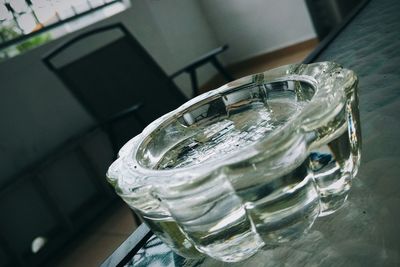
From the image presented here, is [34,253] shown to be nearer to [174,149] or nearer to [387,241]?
[174,149]

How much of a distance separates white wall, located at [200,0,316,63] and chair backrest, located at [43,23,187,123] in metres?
1.79

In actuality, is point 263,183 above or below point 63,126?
above

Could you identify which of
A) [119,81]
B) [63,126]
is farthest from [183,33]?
[119,81]

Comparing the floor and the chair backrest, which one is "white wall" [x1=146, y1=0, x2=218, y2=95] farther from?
the floor

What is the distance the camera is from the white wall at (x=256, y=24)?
9.94 feet

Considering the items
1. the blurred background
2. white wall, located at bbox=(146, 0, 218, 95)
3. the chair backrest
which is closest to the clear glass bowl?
the blurred background

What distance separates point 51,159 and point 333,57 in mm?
1601

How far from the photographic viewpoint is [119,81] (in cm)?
159

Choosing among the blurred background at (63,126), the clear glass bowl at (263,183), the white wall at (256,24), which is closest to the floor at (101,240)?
the blurred background at (63,126)

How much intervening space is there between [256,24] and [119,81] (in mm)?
1953

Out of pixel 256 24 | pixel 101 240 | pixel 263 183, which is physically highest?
pixel 263 183

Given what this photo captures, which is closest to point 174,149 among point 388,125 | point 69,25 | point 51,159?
point 388,125

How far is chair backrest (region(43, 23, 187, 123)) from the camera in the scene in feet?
4.77

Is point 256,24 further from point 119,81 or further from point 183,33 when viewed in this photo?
point 119,81
